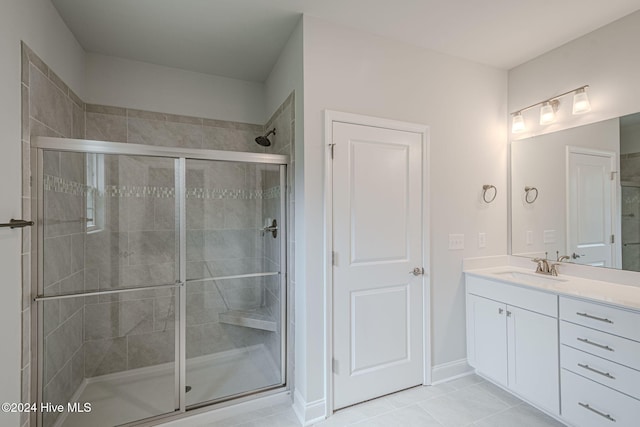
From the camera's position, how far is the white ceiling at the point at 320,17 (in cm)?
179

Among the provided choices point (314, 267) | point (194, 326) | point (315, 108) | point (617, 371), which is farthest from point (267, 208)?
point (617, 371)

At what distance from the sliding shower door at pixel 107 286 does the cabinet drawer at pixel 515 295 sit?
2454mm

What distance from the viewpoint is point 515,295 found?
202 cm

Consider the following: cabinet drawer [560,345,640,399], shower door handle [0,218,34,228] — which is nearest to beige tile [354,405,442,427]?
cabinet drawer [560,345,640,399]

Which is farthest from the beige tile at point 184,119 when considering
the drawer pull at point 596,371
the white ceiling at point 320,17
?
the drawer pull at point 596,371

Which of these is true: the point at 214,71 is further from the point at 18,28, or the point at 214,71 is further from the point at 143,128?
the point at 18,28

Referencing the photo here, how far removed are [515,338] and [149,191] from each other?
116 inches

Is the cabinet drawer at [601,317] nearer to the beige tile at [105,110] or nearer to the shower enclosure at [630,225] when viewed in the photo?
the shower enclosure at [630,225]

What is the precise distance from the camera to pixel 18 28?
4.66ft

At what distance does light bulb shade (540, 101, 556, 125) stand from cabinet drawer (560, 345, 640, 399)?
5.85 feet

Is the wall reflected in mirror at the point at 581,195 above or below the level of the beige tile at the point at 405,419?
above

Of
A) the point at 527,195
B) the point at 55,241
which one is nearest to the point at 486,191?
the point at 527,195

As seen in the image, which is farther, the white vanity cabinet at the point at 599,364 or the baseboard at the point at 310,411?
the baseboard at the point at 310,411

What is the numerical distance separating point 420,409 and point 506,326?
2.97 feet
